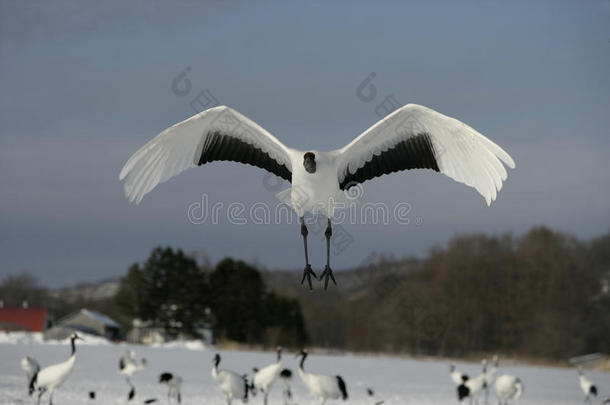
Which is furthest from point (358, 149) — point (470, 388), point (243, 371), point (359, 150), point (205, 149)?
point (243, 371)

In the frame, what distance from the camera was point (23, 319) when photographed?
45.2 m

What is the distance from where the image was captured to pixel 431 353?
34594 mm

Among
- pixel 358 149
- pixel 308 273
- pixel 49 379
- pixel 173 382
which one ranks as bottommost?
pixel 173 382

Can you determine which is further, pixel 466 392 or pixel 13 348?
pixel 13 348

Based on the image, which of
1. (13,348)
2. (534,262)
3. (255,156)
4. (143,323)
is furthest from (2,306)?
(255,156)

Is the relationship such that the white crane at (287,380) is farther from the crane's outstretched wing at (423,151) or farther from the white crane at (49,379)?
the crane's outstretched wing at (423,151)

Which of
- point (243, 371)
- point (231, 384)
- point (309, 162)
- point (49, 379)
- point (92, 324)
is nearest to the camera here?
A: point (309, 162)

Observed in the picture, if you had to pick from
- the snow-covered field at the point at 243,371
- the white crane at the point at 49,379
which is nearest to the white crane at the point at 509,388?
the snow-covered field at the point at 243,371

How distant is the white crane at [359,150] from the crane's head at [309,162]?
0.61m

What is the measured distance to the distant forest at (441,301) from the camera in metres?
33.8

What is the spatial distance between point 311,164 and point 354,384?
1661 centimetres

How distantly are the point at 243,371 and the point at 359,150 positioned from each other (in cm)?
1744

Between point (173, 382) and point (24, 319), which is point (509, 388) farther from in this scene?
point (24, 319)

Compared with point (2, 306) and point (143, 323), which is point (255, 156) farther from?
point (2, 306)
